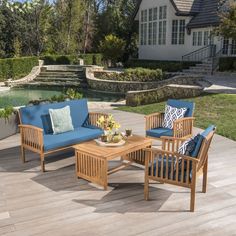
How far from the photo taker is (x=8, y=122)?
28.9 feet

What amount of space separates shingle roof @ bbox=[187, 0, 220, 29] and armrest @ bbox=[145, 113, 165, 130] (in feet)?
57.1

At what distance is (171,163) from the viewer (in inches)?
198

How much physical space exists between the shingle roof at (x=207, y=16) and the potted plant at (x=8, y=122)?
1832 cm

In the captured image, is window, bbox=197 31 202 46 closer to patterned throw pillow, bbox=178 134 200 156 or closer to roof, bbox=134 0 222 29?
roof, bbox=134 0 222 29

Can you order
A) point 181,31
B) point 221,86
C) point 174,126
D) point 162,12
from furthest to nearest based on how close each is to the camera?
point 162,12
point 181,31
point 221,86
point 174,126

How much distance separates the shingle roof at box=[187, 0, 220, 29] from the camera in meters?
24.0

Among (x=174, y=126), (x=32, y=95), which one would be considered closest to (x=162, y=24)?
(x=32, y=95)

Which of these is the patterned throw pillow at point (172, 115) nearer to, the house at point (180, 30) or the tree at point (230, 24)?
the tree at point (230, 24)

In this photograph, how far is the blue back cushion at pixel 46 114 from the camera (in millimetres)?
7039

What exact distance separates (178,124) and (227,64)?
1592 cm

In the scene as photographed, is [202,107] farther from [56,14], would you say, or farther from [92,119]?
[56,14]

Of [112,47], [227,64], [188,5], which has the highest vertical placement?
[188,5]

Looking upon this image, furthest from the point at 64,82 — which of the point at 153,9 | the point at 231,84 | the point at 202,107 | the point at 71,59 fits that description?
the point at 202,107

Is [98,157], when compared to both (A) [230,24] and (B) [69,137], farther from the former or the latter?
(A) [230,24]
